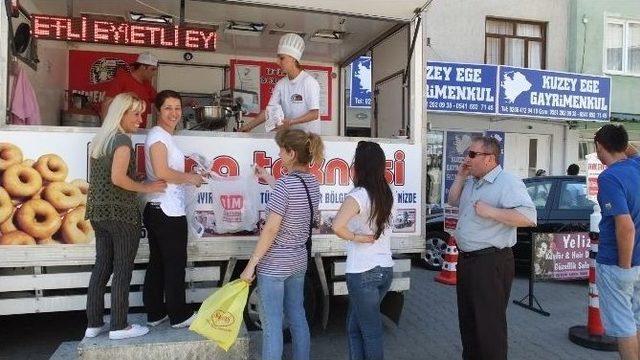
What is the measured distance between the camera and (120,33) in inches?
177

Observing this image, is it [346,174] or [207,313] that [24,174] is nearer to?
[207,313]

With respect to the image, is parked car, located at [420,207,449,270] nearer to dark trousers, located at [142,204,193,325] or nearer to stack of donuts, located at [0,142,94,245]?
dark trousers, located at [142,204,193,325]

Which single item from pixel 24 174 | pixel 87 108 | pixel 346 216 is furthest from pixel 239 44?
pixel 346 216

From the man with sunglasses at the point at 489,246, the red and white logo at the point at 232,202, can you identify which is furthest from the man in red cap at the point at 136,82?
the man with sunglasses at the point at 489,246

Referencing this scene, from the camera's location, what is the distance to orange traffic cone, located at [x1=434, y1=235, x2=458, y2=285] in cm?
759

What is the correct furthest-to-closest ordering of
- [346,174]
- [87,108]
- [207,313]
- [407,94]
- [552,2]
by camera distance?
1. [552,2]
2. [87,108]
3. [407,94]
4. [346,174]
5. [207,313]

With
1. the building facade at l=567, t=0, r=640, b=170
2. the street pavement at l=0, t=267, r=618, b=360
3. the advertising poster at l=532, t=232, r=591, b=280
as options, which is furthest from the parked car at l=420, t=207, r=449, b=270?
the building facade at l=567, t=0, r=640, b=170

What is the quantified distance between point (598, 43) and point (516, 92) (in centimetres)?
396

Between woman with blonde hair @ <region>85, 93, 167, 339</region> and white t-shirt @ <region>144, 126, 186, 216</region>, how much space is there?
0.30 feet

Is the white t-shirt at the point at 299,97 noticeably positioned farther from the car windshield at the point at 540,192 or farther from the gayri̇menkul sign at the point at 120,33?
the car windshield at the point at 540,192

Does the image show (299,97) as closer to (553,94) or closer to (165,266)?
(165,266)

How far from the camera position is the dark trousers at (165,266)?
3.82 meters

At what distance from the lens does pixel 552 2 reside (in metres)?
15.0

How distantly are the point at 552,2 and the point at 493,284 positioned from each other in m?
13.8
